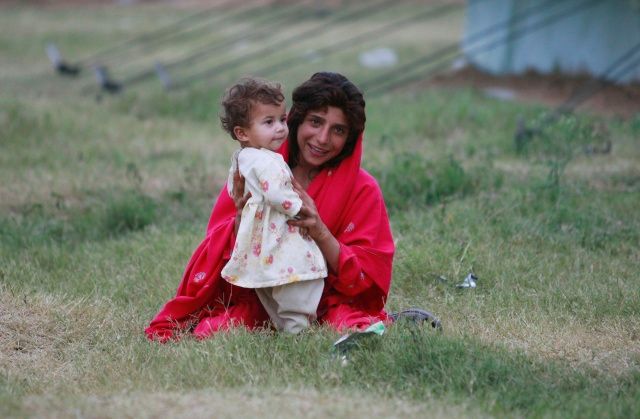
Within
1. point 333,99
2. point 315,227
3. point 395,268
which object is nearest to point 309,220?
point 315,227

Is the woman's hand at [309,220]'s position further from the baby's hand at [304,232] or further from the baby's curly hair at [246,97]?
the baby's curly hair at [246,97]

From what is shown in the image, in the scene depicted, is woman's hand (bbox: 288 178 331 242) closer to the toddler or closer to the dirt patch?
the toddler

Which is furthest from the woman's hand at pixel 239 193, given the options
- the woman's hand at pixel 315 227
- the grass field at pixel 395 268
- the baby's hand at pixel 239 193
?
the grass field at pixel 395 268

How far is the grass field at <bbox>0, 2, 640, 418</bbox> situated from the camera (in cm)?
380

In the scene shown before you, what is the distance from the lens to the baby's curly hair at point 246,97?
4086 millimetres

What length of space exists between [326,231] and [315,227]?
0.21 ft

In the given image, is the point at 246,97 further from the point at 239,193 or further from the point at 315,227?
the point at 315,227

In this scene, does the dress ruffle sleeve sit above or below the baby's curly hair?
below

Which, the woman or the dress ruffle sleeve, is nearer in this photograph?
the dress ruffle sleeve

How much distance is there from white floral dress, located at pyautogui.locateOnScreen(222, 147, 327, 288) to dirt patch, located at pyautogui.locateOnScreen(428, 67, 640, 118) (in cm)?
711

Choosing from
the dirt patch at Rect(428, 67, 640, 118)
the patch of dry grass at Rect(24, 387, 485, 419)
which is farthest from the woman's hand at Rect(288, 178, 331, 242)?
the dirt patch at Rect(428, 67, 640, 118)

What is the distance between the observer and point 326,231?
4.20 m

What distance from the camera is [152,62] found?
1620 cm

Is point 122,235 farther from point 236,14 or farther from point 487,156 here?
point 236,14
